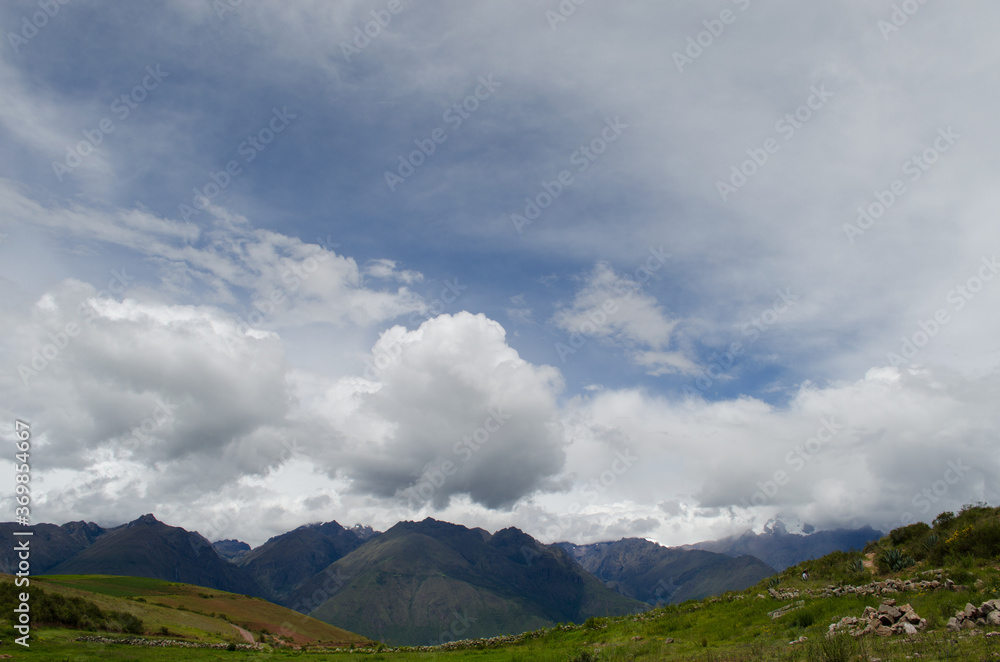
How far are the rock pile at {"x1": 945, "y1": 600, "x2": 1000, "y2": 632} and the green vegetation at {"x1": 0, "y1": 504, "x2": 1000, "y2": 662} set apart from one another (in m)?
0.60

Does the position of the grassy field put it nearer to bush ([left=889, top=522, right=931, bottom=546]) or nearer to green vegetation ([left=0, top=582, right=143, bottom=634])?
green vegetation ([left=0, top=582, right=143, bottom=634])

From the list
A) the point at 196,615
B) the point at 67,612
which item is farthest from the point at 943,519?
the point at 196,615

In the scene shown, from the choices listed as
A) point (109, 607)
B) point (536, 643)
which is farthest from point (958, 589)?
point (109, 607)

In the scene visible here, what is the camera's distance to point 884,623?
20.3 meters

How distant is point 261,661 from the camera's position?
35312 mm

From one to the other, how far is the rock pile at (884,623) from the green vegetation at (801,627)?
664mm

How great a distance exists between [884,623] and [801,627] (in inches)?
226

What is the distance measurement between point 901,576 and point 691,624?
1301 centimetres

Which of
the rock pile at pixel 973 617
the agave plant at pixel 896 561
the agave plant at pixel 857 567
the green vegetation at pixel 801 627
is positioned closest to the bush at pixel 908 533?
the green vegetation at pixel 801 627

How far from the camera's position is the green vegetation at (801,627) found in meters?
17.2

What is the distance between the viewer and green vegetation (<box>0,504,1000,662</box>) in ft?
56.3

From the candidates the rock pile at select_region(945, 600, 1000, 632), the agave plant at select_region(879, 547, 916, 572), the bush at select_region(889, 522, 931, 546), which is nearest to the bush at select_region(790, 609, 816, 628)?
the rock pile at select_region(945, 600, 1000, 632)

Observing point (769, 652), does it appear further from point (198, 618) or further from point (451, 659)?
point (198, 618)

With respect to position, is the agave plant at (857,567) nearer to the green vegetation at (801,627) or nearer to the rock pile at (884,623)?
the green vegetation at (801,627)
